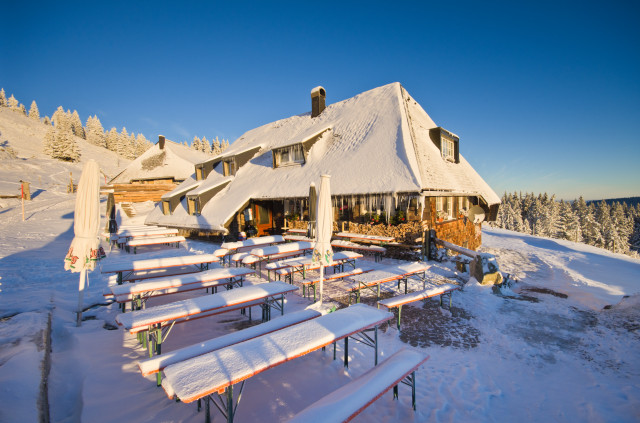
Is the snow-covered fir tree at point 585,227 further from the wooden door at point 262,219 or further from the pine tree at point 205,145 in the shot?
the pine tree at point 205,145

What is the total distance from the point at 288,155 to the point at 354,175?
21.1 ft

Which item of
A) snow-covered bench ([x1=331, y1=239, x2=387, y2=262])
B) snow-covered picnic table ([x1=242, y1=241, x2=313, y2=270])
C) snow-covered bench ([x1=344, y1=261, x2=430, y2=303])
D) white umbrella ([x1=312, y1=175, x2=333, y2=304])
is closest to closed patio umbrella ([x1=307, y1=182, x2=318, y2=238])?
snow-covered bench ([x1=331, y1=239, x2=387, y2=262])

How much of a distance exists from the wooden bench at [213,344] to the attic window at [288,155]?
1399 cm

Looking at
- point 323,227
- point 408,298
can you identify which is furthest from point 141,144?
point 408,298

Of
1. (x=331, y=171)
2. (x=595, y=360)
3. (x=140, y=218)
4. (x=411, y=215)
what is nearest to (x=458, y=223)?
(x=411, y=215)

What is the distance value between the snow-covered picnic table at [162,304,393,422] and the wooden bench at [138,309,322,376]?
1.76 ft

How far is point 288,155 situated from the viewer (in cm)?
1880

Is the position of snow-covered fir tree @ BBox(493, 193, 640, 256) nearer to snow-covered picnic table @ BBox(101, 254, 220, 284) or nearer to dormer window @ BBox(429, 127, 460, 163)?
dormer window @ BBox(429, 127, 460, 163)

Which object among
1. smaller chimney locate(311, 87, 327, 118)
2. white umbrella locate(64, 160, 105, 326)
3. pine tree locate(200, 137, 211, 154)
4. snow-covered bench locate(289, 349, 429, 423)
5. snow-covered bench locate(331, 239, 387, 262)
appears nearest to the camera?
snow-covered bench locate(289, 349, 429, 423)

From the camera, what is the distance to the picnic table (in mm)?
12680

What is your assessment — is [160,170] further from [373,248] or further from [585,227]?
[585,227]

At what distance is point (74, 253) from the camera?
5.55 m

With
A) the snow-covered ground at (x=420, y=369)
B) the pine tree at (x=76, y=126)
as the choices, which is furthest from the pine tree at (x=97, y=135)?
the snow-covered ground at (x=420, y=369)

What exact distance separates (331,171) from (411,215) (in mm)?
5203
